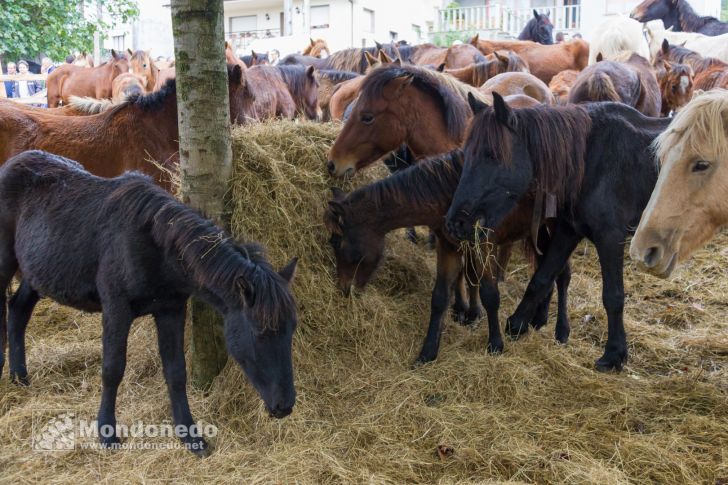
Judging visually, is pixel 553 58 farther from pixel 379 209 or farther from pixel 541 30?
pixel 379 209

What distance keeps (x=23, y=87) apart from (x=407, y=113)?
575 inches

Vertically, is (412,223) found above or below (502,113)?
below

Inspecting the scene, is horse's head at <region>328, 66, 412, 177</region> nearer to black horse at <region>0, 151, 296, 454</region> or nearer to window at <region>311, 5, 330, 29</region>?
black horse at <region>0, 151, 296, 454</region>

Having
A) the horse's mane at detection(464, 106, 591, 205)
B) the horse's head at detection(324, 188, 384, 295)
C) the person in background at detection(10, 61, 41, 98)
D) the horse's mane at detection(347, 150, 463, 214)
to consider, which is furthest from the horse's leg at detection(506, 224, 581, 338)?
the person in background at detection(10, 61, 41, 98)

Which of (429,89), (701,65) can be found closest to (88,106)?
(429,89)

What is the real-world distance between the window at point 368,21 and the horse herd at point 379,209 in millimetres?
28670

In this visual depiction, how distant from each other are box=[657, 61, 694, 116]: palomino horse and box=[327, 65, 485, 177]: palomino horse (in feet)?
17.2

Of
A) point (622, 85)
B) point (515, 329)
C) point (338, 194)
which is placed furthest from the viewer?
point (622, 85)

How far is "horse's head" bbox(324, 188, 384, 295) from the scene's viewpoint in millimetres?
4410

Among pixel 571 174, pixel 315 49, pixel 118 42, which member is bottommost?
pixel 571 174

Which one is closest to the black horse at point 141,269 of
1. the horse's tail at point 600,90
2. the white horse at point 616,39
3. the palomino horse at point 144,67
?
the horse's tail at point 600,90

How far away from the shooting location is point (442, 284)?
4516 millimetres

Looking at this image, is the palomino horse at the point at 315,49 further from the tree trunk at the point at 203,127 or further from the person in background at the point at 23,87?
the tree trunk at the point at 203,127

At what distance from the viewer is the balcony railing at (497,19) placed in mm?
26725
